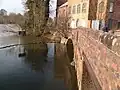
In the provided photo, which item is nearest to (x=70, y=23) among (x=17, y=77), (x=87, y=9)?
(x=87, y=9)

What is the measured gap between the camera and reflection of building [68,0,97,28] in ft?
102

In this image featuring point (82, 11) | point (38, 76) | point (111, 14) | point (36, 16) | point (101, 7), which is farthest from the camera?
point (36, 16)

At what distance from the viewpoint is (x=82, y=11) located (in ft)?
112

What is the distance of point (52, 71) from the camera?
19.8 metres

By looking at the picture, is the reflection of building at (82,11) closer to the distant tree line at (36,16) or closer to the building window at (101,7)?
the building window at (101,7)

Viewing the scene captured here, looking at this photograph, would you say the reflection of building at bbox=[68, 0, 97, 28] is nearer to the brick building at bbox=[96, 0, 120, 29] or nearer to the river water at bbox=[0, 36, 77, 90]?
the brick building at bbox=[96, 0, 120, 29]

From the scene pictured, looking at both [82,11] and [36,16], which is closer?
[82,11]

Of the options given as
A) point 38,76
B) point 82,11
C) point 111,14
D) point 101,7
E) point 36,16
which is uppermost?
point 101,7

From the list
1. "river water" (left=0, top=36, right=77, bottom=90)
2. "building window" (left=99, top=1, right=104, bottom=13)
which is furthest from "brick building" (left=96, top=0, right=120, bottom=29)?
"river water" (left=0, top=36, right=77, bottom=90)

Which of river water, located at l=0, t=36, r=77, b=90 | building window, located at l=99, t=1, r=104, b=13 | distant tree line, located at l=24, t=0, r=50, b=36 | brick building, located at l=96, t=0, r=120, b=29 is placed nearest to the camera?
river water, located at l=0, t=36, r=77, b=90

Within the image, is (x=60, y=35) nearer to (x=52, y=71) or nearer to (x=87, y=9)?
(x=87, y=9)

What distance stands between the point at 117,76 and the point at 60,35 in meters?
37.8

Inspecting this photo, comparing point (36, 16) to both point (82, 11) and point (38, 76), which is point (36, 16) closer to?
point (82, 11)

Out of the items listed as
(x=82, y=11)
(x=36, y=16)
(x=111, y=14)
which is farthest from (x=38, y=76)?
(x=36, y=16)
